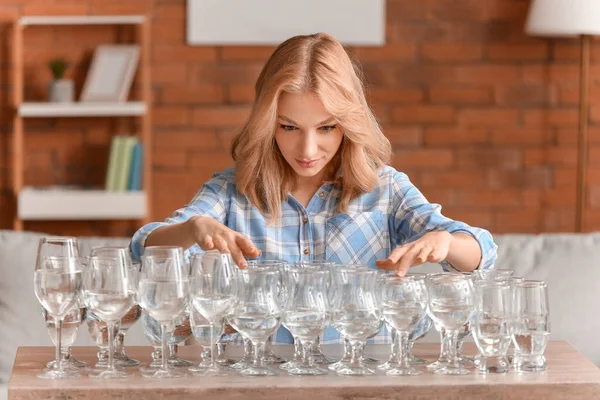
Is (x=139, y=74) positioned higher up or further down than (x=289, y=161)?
higher up

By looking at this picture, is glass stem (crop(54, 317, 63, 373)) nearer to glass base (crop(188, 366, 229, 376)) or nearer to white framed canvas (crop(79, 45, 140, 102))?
glass base (crop(188, 366, 229, 376))

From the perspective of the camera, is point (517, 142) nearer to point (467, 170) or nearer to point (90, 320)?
point (467, 170)

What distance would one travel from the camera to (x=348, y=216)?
2197mm

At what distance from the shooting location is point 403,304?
4.58 ft

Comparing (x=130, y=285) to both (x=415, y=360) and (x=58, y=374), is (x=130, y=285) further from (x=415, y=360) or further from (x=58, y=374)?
(x=415, y=360)

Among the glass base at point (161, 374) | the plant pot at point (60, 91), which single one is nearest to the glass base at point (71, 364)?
the glass base at point (161, 374)

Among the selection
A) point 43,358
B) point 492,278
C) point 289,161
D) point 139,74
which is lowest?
point 43,358

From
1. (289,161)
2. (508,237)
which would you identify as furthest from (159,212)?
(289,161)

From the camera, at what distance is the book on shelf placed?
159 inches

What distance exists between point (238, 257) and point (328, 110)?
1.85ft

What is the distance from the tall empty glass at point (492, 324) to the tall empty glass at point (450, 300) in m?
0.01

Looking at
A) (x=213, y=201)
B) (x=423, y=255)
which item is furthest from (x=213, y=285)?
(x=213, y=201)

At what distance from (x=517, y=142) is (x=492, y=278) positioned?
9.40 ft

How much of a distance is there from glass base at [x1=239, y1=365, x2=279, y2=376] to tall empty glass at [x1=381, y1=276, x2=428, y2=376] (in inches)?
6.5
